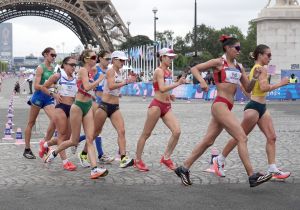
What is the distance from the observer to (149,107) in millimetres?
8562

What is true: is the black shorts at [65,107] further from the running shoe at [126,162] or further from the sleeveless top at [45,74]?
the running shoe at [126,162]

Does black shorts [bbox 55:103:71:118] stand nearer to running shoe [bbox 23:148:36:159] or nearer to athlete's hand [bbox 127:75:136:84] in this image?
athlete's hand [bbox 127:75:136:84]

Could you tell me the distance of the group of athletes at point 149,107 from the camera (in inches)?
290

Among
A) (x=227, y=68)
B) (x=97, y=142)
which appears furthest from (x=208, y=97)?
(x=227, y=68)

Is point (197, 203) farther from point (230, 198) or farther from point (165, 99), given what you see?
point (165, 99)

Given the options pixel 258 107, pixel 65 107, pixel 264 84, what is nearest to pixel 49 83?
pixel 65 107

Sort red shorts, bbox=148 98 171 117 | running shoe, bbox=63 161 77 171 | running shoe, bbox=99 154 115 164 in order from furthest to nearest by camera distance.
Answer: running shoe, bbox=99 154 115 164, running shoe, bbox=63 161 77 171, red shorts, bbox=148 98 171 117

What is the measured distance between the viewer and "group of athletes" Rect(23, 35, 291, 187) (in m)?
7.37

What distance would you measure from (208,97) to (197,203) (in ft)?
81.8

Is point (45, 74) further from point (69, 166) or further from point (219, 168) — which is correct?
point (219, 168)

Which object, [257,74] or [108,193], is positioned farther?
[257,74]

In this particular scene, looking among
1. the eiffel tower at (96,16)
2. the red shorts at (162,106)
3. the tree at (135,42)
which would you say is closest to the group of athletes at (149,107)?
the red shorts at (162,106)

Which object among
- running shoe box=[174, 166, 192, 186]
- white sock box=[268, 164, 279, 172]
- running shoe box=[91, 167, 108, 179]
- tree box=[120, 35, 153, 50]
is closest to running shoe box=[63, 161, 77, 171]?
running shoe box=[91, 167, 108, 179]

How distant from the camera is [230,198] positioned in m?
6.56
